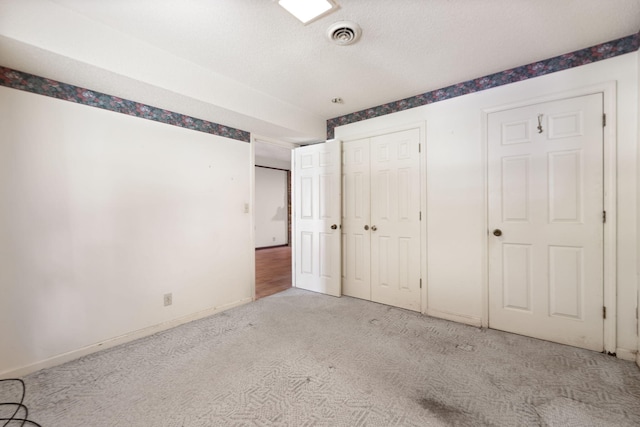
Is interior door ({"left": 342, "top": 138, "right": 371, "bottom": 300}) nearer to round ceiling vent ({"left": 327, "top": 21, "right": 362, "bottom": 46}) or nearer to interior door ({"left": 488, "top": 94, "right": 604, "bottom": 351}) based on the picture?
interior door ({"left": 488, "top": 94, "right": 604, "bottom": 351})

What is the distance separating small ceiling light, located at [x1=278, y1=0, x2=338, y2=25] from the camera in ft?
5.23

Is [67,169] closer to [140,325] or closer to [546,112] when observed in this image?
[140,325]

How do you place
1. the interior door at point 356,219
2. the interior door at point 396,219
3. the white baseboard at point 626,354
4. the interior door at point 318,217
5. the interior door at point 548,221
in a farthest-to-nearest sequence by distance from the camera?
1. the interior door at point 318,217
2. the interior door at point 356,219
3. the interior door at point 396,219
4. the interior door at point 548,221
5. the white baseboard at point 626,354

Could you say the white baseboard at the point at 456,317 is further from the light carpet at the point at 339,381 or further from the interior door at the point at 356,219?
the interior door at the point at 356,219

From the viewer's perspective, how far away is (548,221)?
2.25 m

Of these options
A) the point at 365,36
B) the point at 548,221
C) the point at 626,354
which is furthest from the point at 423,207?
the point at 626,354

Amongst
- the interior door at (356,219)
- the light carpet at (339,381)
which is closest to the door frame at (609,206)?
the light carpet at (339,381)

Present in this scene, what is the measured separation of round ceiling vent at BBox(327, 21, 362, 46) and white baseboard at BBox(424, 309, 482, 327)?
266 centimetres

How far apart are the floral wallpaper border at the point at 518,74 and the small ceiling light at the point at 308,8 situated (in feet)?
5.35

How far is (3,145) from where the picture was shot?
5.87 feet

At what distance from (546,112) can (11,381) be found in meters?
4.50

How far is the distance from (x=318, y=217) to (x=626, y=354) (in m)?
3.01

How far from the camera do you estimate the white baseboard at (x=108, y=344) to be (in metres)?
1.86

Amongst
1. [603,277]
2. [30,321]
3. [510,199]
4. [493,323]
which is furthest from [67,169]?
[603,277]
